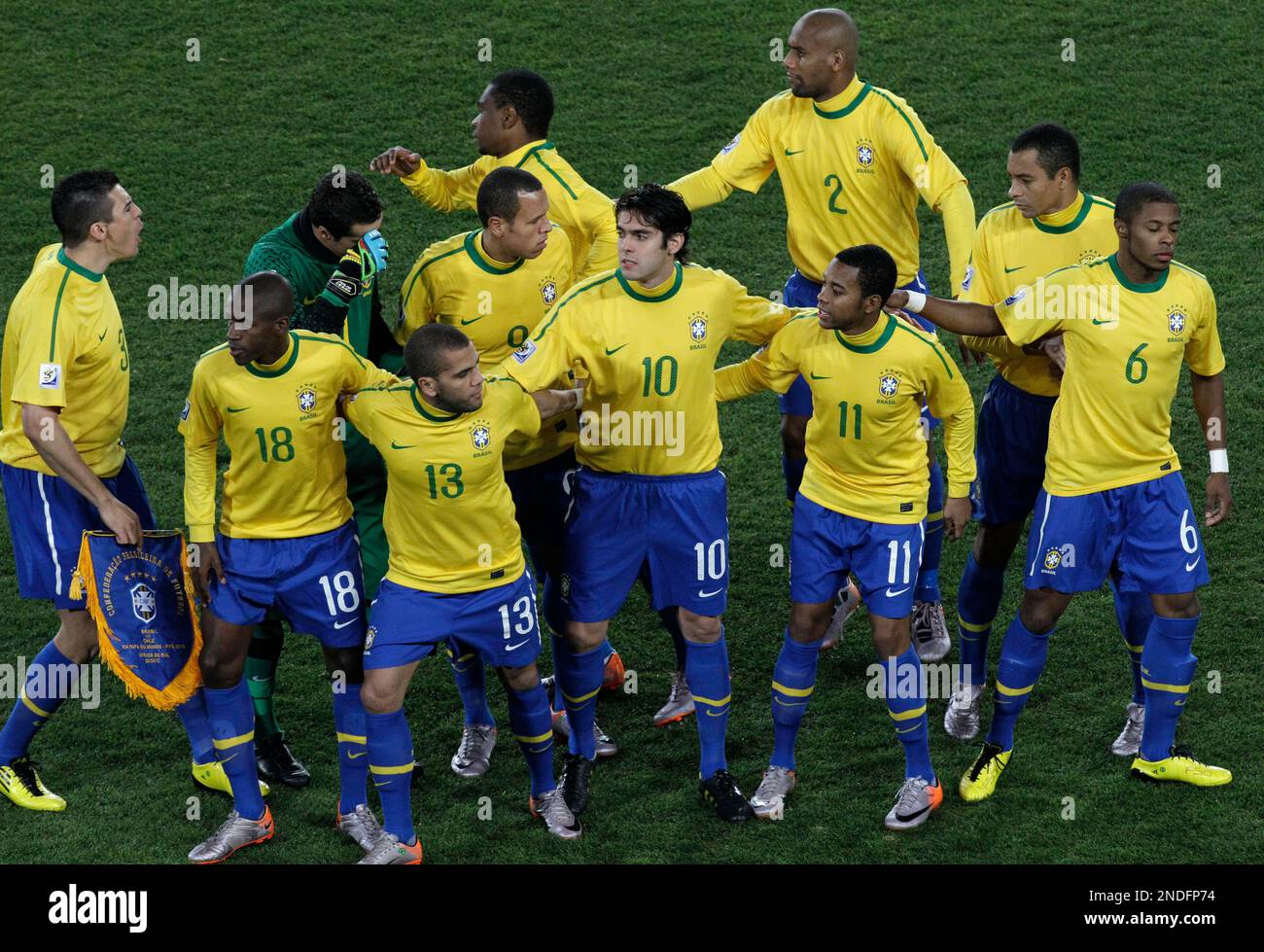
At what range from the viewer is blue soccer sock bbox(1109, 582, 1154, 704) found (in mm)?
7078

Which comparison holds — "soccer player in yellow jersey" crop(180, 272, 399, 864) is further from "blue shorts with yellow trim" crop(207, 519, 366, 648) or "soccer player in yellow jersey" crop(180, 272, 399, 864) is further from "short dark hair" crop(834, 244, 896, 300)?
"short dark hair" crop(834, 244, 896, 300)

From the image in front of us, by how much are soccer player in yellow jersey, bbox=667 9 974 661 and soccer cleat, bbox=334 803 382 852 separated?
8.16 feet

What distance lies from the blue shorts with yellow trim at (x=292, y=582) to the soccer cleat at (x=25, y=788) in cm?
116

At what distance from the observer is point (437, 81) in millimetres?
13430

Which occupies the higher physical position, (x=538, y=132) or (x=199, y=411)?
(x=538, y=132)

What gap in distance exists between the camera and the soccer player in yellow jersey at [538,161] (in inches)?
297

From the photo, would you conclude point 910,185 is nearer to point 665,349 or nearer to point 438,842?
point 665,349

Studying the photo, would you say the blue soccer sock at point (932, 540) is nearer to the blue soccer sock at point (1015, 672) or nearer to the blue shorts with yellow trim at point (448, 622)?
the blue soccer sock at point (1015, 672)

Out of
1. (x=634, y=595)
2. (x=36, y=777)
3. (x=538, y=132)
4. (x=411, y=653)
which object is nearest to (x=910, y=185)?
(x=538, y=132)

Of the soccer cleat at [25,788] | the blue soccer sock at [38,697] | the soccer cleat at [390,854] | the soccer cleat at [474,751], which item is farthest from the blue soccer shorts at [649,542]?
the soccer cleat at [25,788]

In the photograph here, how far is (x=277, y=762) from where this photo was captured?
7.12 m

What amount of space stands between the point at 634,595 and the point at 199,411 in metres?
2.94

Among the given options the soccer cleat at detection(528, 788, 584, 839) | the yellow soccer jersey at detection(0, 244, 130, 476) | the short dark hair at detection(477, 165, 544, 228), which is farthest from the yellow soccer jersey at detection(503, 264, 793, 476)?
the yellow soccer jersey at detection(0, 244, 130, 476)

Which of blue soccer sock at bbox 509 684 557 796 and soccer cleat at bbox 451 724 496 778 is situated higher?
blue soccer sock at bbox 509 684 557 796
